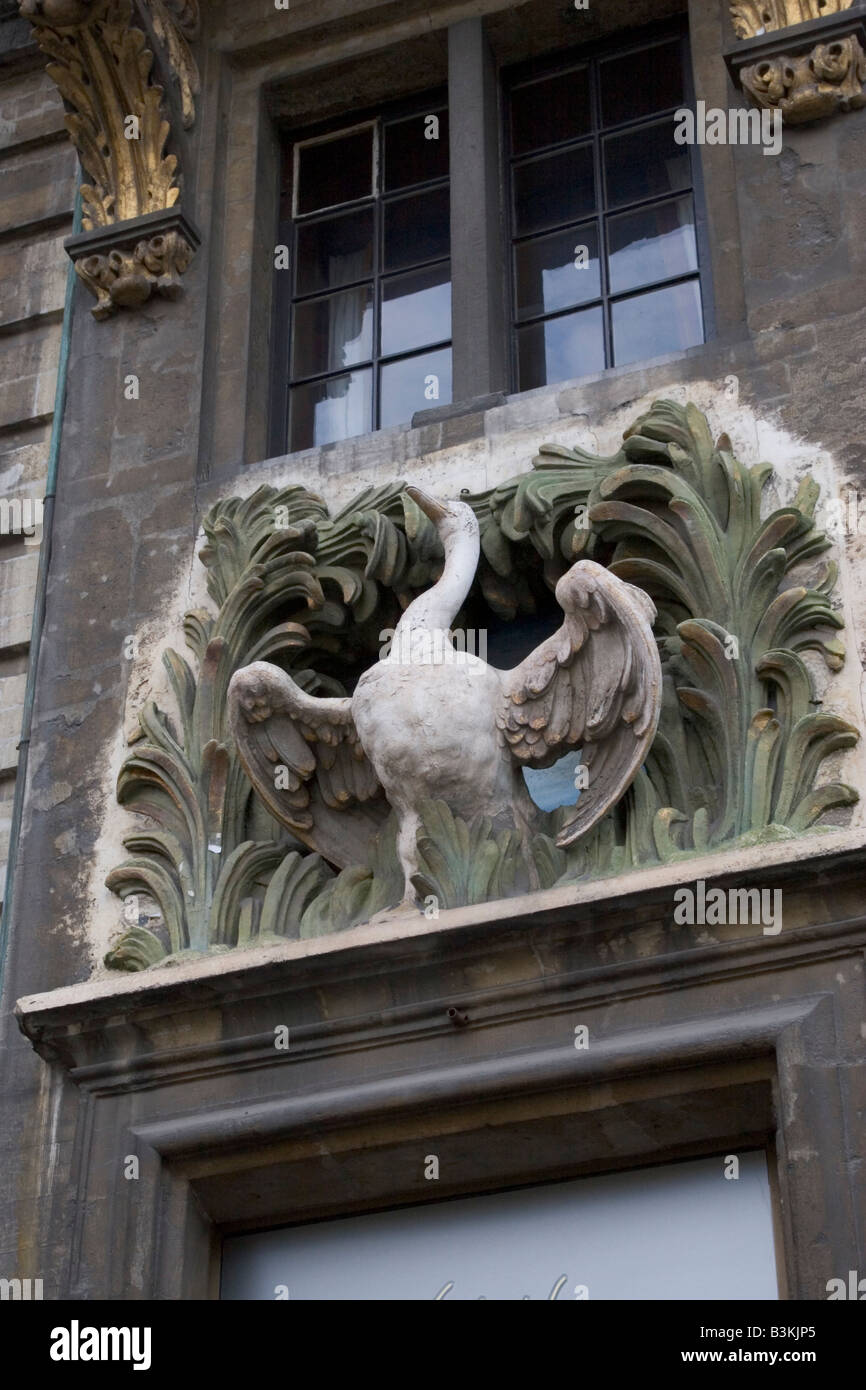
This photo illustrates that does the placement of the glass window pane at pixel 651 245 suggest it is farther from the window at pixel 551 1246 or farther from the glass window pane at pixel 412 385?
the window at pixel 551 1246

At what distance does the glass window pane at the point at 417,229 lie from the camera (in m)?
10.6

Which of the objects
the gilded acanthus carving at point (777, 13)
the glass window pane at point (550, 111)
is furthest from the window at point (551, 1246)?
the glass window pane at point (550, 111)

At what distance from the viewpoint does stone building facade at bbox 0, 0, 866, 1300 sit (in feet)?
25.7

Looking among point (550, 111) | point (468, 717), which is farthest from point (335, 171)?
point (468, 717)

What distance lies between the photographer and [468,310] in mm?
9930

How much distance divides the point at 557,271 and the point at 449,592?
228 centimetres

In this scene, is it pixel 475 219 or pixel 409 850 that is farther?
pixel 475 219

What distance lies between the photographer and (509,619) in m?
9.15

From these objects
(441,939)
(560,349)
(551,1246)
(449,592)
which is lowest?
(551,1246)

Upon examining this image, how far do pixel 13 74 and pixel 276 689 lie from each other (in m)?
4.97

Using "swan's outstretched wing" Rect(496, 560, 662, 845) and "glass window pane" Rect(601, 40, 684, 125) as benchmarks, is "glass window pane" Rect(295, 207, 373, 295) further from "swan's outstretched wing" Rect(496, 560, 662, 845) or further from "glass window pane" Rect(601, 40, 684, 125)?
"swan's outstretched wing" Rect(496, 560, 662, 845)

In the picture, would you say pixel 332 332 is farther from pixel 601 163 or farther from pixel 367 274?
pixel 601 163

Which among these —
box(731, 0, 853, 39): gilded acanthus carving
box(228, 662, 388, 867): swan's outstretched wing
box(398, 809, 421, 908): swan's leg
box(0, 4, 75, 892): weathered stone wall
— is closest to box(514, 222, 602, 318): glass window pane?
box(731, 0, 853, 39): gilded acanthus carving
